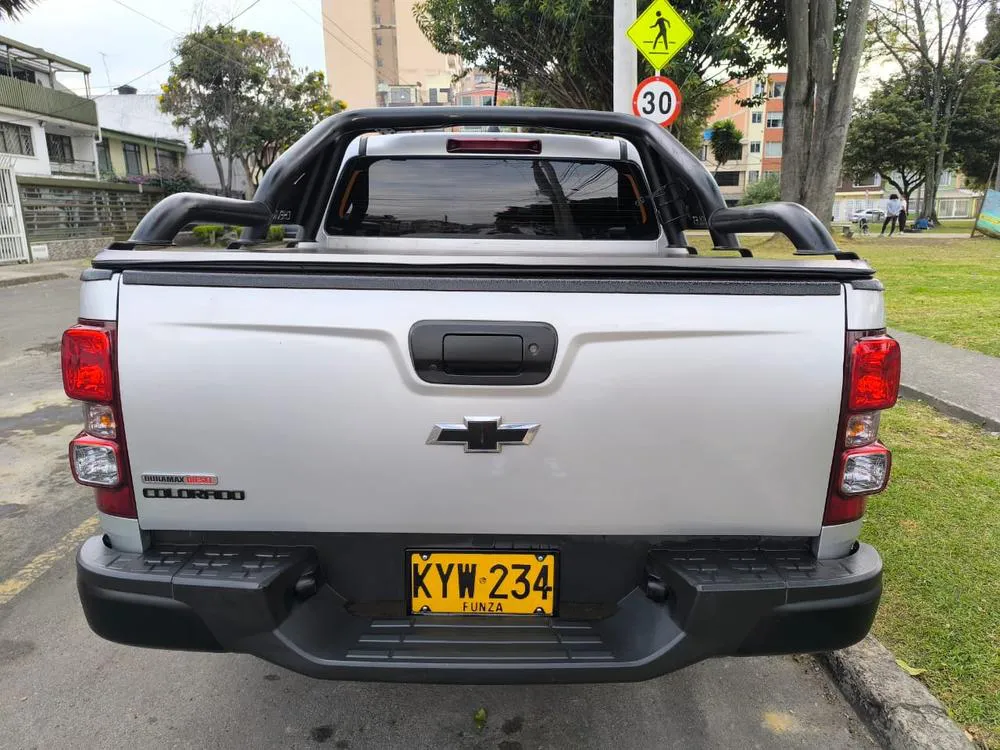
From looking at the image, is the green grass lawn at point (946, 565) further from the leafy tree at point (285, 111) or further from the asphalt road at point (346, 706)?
the leafy tree at point (285, 111)

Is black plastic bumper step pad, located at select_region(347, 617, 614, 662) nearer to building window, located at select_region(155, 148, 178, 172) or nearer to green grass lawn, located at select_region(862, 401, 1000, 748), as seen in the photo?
green grass lawn, located at select_region(862, 401, 1000, 748)

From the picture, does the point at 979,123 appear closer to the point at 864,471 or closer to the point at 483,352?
the point at 864,471

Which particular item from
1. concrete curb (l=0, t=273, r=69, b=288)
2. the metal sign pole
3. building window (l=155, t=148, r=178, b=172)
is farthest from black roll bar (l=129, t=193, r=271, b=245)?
building window (l=155, t=148, r=178, b=172)

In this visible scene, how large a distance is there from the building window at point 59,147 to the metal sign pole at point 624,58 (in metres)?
30.7

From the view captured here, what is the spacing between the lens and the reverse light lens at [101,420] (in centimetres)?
182

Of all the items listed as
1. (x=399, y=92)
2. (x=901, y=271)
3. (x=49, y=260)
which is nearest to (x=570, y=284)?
(x=901, y=271)

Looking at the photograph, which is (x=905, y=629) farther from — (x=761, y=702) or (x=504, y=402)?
(x=504, y=402)

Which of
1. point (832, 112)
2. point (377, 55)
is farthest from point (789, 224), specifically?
point (377, 55)

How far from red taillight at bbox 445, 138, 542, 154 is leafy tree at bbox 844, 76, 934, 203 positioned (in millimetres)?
37493

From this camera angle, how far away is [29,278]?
51.3ft

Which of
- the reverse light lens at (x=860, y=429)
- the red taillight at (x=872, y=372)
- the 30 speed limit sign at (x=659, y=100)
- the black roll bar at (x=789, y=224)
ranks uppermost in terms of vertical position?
the 30 speed limit sign at (x=659, y=100)

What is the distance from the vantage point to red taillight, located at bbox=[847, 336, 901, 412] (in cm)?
178

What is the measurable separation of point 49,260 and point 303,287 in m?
21.8

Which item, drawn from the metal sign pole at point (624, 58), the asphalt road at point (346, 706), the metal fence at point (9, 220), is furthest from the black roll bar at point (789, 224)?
the metal fence at point (9, 220)
